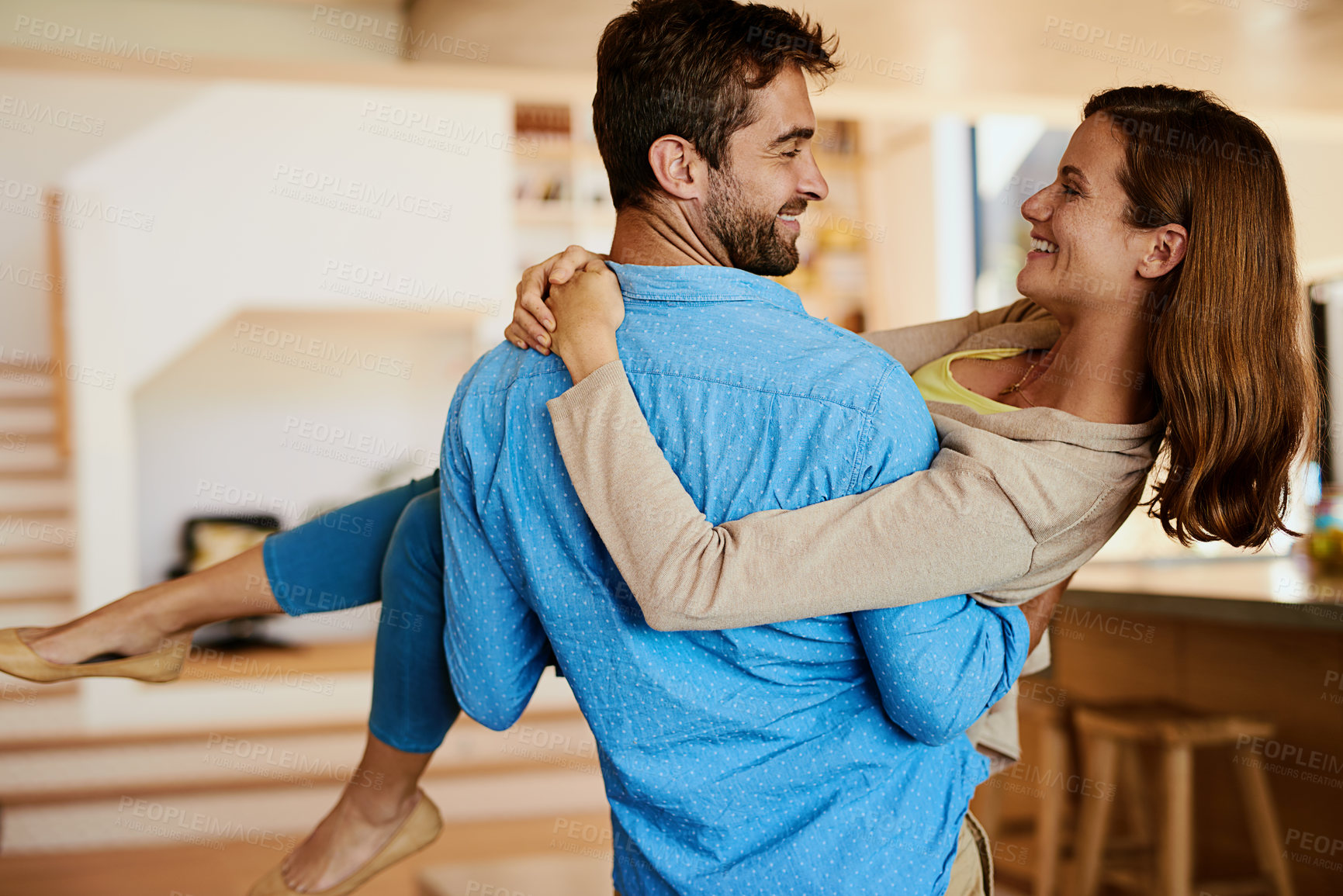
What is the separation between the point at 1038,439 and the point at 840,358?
283mm

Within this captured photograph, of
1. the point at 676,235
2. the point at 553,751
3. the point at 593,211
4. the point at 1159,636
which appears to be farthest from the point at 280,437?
the point at 676,235

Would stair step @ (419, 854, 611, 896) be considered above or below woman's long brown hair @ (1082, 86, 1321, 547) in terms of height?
below

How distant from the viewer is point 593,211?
7.42 metres

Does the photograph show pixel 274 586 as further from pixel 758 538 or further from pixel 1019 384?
pixel 1019 384

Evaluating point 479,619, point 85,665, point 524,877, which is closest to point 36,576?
point 524,877

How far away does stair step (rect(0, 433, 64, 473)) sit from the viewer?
600 cm

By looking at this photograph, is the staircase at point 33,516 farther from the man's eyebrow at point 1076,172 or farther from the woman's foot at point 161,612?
the man's eyebrow at point 1076,172

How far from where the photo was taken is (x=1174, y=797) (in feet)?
9.09

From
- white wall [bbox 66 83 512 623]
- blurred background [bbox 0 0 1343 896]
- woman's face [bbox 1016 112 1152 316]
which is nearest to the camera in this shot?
woman's face [bbox 1016 112 1152 316]

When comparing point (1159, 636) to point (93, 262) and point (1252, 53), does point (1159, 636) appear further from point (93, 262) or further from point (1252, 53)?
point (93, 262)

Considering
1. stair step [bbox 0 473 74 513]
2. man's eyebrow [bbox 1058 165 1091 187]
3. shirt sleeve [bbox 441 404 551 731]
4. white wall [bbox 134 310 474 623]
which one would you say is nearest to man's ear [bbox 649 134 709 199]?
shirt sleeve [bbox 441 404 551 731]

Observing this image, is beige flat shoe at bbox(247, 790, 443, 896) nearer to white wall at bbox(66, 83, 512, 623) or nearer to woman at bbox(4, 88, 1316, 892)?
woman at bbox(4, 88, 1316, 892)

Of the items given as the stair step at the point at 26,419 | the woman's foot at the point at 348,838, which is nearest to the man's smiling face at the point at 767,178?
the woman's foot at the point at 348,838

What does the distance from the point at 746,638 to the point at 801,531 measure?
15 cm
